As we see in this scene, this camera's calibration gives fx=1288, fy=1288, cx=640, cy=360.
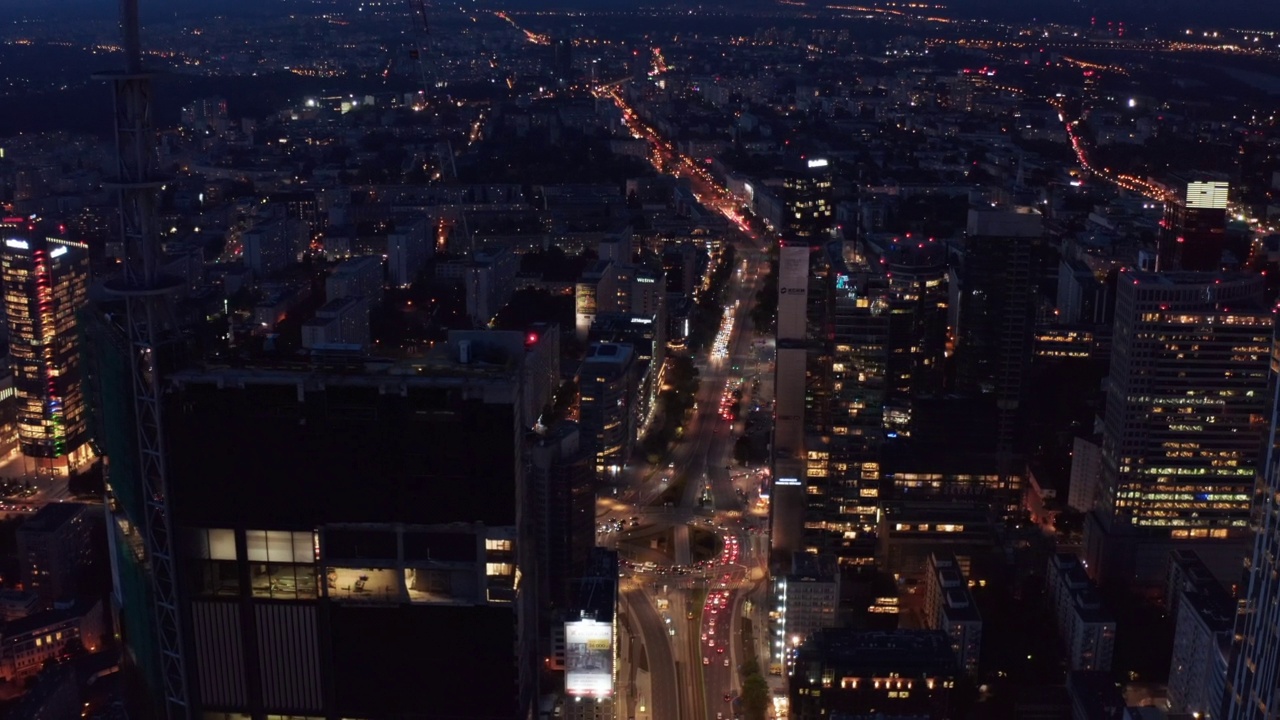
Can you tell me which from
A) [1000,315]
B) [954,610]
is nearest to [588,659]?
[954,610]

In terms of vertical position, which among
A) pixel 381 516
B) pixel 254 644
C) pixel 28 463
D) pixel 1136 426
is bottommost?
pixel 28 463

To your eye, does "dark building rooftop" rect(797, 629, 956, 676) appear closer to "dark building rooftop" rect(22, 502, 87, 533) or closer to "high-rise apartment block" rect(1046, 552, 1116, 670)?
"high-rise apartment block" rect(1046, 552, 1116, 670)

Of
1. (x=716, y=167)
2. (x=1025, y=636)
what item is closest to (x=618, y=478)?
(x=1025, y=636)

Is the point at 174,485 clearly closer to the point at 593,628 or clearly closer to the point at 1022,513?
the point at 593,628

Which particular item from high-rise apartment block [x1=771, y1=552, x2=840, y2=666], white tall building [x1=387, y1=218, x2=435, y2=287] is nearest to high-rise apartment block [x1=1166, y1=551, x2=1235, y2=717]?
high-rise apartment block [x1=771, y1=552, x2=840, y2=666]

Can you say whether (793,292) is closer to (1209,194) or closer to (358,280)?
(358,280)
